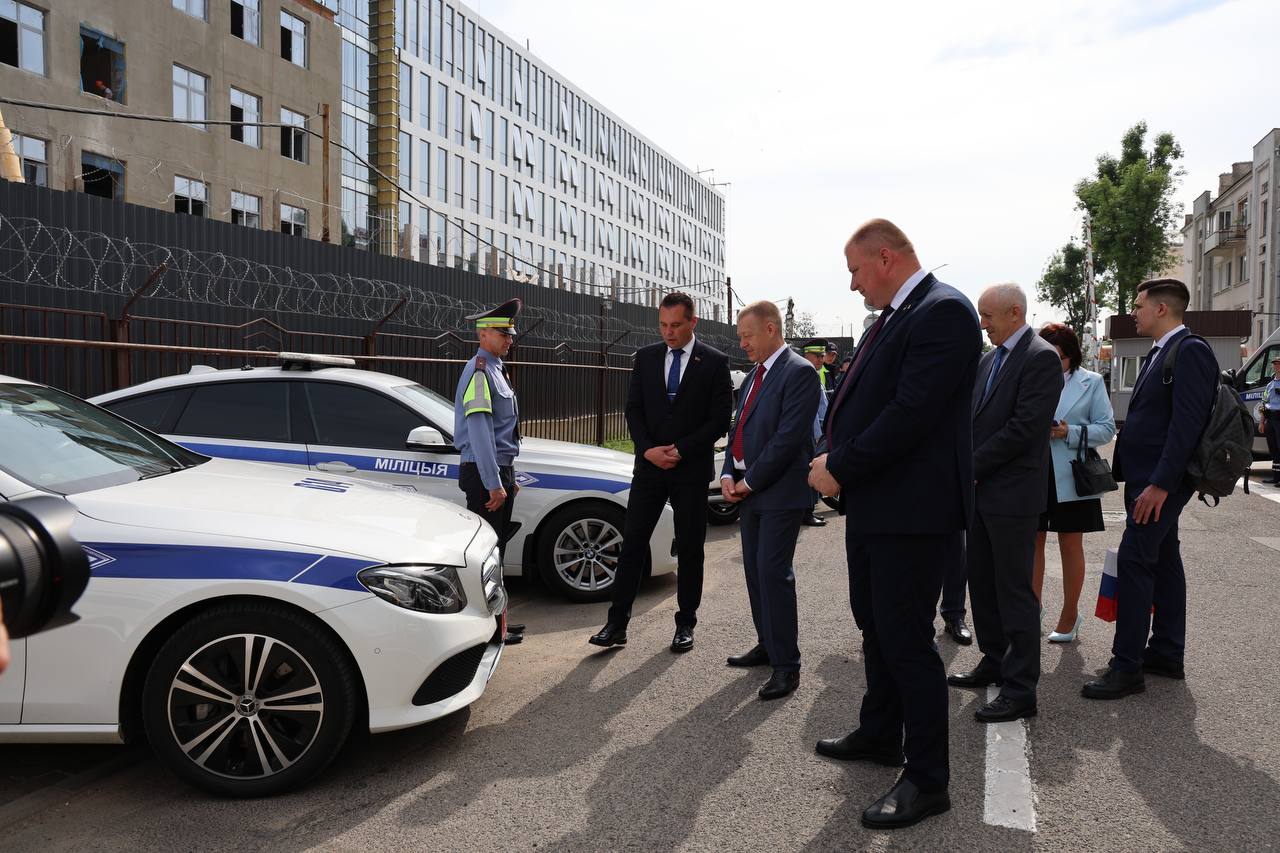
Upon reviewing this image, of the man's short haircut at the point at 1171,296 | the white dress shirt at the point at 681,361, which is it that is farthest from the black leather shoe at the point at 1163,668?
the white dress shirt at the point at 681,361

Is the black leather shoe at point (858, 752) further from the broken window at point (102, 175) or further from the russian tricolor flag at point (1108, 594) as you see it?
the broken window at point (102, 175)

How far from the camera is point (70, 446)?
3885 mm

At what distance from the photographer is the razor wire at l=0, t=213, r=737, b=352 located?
42.2 feet

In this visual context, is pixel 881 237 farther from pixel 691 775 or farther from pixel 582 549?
pixel 582 549

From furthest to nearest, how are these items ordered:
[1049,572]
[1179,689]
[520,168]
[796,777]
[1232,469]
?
1. [520,168]
2. [1049,572]
3. [1179,689]
4. [1232,469]
5. [796,777]

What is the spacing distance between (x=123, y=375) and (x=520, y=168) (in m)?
49.1

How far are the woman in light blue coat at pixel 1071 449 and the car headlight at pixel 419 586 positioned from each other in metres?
3.13

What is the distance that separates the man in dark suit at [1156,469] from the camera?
4.27 m

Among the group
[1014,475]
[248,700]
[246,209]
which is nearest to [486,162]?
[246,209]

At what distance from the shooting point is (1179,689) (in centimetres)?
452

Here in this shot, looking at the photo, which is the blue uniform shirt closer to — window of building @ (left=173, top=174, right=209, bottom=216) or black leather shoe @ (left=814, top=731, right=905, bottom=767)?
black leather shoe @ (left=814, top=731, right=905, bottom=767)

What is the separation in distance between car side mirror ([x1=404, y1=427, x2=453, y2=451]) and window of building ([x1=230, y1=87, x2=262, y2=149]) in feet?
86.5

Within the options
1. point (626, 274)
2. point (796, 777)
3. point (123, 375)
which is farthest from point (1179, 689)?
point (626, 274)

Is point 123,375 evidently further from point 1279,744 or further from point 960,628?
point 1279,744
